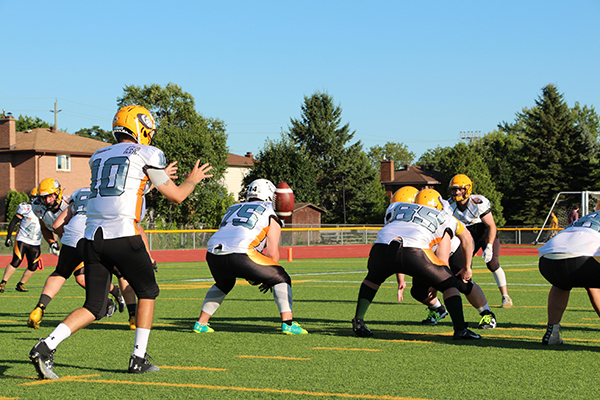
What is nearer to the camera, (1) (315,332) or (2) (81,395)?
(2) (81,395)

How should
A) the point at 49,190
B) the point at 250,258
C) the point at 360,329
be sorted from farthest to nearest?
the point at 49,190, the point at 250,258, the point at 360,329

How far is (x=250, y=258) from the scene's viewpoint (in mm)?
7473

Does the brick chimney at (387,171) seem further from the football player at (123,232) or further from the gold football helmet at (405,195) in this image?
the football player at (123,232)

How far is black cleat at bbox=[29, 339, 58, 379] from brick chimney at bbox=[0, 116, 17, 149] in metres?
52.1

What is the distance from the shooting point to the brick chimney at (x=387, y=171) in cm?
8800

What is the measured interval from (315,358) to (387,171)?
274 feet

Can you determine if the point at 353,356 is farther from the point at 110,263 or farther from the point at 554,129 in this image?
the point at 554,129

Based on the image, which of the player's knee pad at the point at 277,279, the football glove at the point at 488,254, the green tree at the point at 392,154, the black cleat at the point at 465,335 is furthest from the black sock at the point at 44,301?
the green tree at the point at 392,154

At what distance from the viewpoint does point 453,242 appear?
30.2ft

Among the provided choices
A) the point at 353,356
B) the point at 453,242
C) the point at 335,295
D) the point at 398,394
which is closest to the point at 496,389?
the point at 398,394

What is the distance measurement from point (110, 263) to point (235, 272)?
7.14 feet

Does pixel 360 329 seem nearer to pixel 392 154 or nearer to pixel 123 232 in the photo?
pixel 123 232

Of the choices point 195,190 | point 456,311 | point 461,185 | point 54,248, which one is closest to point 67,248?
point 54,248

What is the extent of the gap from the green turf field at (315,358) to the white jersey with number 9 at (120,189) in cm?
116
